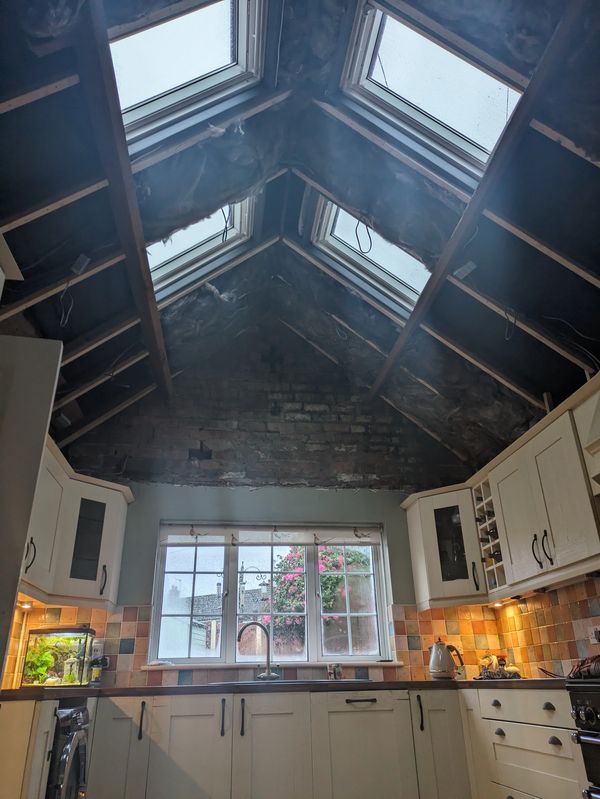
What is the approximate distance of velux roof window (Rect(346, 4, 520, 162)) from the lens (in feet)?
8.95

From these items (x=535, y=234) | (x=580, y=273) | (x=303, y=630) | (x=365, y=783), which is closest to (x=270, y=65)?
(x=535, y=234)

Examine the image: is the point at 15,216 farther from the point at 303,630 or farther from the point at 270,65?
the point at 303,630

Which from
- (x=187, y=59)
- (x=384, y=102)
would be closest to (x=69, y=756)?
(x=187, y=59)

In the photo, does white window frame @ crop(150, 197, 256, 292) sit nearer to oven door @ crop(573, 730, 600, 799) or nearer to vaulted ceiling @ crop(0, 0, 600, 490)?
vaulted ceiling @ crop(0, 0, 600, 490)

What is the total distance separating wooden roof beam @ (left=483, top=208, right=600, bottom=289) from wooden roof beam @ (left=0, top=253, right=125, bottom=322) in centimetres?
199

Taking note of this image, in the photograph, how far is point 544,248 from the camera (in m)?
2.95

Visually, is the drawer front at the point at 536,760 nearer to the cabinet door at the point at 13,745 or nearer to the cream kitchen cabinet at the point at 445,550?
the cream kitchen cabinet at the point at 445,550

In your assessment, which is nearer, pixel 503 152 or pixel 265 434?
pixel 503 152

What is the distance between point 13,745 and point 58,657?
1.06m

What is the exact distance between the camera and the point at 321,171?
351cm

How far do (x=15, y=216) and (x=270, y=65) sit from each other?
145 centimetres

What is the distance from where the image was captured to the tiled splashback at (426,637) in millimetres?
3633

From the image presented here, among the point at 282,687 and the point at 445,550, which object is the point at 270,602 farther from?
the point at 445,550

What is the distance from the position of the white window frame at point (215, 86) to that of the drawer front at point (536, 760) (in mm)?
3447
